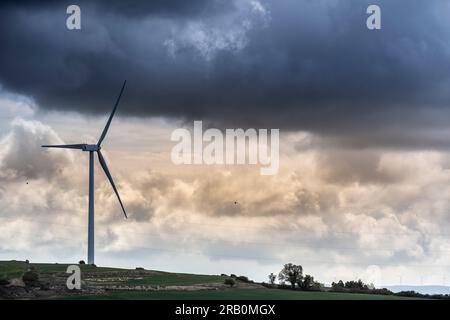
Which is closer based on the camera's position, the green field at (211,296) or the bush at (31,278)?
the green field at (211,296)

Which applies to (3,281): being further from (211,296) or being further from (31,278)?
(211,296)

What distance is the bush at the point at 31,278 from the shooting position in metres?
189

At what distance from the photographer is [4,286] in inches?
7219

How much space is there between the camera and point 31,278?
192m

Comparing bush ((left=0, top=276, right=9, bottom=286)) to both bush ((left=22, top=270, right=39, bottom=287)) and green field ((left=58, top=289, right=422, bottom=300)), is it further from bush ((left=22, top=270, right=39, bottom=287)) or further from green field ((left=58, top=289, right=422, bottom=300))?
green field ((left=58, top=289, right=422, bottom=300))

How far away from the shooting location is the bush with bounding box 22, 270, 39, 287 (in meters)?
189

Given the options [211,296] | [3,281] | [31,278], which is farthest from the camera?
[31,278]

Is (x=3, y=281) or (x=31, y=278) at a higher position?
(x=31, y=278)

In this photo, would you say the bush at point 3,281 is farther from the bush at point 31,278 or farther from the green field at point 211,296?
the green field at point 211,296

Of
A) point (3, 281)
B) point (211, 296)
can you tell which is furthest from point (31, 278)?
point (211, 296)

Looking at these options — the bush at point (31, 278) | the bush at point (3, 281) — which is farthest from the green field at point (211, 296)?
the bush at point (3, 281)
